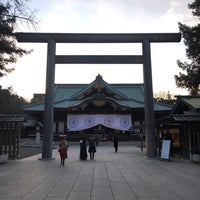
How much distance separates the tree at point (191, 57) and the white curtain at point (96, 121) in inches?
771

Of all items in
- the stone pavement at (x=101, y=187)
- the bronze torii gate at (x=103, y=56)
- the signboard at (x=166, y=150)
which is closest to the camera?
the stone pavement at (x=101, y=187)

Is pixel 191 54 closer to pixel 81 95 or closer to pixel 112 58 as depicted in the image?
pixel 112 58

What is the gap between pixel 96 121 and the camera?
35.9 m

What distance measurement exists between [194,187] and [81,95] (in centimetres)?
3041

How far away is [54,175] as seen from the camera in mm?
10562

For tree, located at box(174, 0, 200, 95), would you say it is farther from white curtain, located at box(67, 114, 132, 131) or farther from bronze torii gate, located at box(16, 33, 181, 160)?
white curtain, located at box(67, 114, 132, 131)

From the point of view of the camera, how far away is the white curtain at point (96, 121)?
35875 mm

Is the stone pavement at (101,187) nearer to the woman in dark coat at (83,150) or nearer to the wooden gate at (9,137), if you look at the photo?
the woman in dark coat at (83,150)

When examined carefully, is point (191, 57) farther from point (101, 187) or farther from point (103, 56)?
point (101, 187)

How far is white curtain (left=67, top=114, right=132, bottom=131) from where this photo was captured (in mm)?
35875

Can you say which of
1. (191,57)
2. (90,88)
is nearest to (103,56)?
(191,57)

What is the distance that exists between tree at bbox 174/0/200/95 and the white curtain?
1958cm

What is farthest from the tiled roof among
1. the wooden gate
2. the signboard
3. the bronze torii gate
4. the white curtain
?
the signboard

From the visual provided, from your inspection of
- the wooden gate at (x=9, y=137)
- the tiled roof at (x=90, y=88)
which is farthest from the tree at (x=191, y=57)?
the tiled roof at (x=90, y=88)
